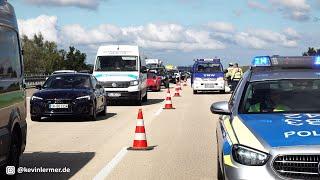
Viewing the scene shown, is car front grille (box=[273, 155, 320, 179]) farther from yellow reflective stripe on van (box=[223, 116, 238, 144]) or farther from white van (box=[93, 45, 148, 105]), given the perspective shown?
white van (box=[93, 45, 148, 105])

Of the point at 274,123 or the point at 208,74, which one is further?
the point at 208,74

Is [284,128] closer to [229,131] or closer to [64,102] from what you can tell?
[229,131]

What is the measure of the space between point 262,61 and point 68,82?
1135cm

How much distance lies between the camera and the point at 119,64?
25.4 metres

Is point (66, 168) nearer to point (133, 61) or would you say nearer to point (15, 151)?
point (15, 151)

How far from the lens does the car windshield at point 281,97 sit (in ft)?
22.3

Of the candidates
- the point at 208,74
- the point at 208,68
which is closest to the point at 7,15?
the point at 208,74

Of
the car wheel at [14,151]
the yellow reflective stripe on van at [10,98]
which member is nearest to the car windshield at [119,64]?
the yellow reflective stripe on van at [10,98]

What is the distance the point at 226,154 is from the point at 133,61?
1976 centimetres

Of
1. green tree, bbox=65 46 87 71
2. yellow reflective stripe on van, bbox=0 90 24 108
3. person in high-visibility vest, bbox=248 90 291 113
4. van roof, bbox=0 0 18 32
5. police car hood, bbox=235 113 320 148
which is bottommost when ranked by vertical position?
green tree, bbox=65 46 87 71

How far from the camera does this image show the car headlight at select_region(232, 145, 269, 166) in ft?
17.8

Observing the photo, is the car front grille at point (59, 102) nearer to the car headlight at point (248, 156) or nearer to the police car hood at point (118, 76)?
the police car hood at point (118, 76)

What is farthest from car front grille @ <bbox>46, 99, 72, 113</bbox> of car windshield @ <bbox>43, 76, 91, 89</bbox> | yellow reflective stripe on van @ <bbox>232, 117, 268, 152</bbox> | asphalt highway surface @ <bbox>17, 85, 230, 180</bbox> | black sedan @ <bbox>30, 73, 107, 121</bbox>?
yellow reflective stripe on van @ <bbox>232, 117, 268, 152</bbox>

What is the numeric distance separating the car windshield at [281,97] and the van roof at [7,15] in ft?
10.1
